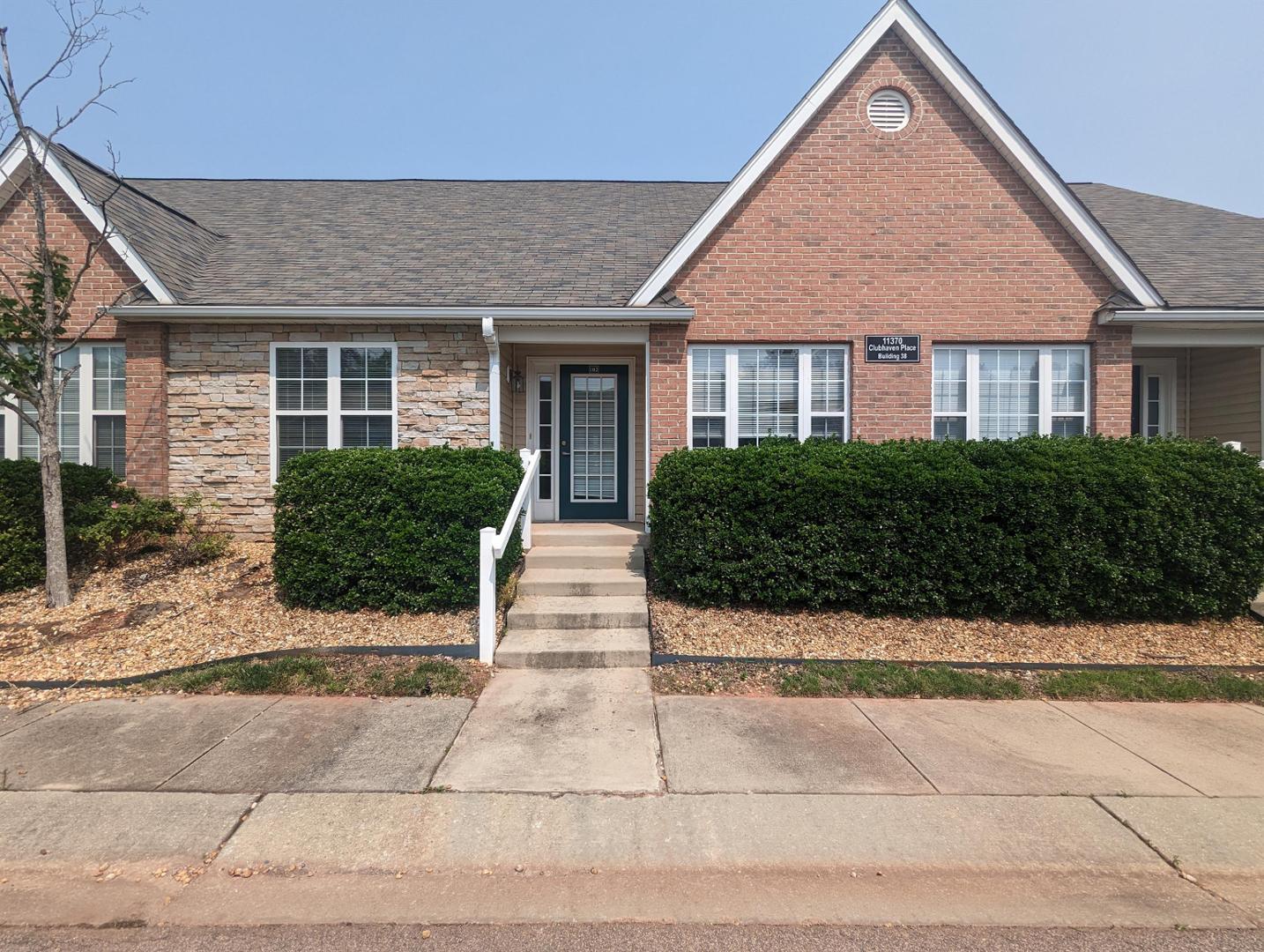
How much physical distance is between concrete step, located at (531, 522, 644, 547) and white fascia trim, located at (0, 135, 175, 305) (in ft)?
18.4

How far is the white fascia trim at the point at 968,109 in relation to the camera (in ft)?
29.1

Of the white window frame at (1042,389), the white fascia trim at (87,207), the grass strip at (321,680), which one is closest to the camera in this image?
the grass strip at (321,680)

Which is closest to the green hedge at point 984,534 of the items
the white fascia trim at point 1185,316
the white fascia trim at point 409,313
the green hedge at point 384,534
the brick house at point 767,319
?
the green hedge at point 384,534

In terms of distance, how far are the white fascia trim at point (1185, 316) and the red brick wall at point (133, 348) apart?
40.8ft

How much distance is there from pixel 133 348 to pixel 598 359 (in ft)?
20.4

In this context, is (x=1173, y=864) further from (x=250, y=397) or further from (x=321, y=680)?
(x=250, y=397)

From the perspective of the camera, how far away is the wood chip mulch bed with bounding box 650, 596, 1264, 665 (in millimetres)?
6289

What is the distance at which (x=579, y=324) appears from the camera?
932 centimetres

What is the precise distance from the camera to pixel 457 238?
1123 centimetres

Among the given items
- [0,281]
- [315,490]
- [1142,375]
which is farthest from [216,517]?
[1142,375]

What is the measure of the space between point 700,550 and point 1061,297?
20.4 feet

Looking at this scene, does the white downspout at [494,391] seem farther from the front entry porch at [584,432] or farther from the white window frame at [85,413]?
the white window frame at [85,413]

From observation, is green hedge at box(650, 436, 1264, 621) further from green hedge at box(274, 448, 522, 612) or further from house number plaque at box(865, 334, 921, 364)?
house number plaque at box(865, 334, 921, 364)

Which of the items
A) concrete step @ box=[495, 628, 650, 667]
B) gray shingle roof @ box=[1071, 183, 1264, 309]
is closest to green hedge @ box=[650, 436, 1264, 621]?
concrete step @ box=[495, 628, 650, 667]
